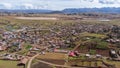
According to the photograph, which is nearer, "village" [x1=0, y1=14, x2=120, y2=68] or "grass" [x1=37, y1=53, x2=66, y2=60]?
"village" [x1=0, y1=14, x2=120, y2=68]

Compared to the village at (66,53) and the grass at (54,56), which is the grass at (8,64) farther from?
the grass at (54,56)

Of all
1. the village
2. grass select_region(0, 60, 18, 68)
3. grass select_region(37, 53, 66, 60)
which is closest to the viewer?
grass select_region(0, 60, 18, 68)

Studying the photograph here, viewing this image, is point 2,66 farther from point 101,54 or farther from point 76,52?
point 101,54

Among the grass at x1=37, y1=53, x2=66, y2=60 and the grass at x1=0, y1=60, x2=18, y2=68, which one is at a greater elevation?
the grass at x1=0, y1=60, x2=18, y2=68

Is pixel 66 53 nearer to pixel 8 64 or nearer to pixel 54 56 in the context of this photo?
pixel 54 56

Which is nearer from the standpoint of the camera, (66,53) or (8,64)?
(8,64)

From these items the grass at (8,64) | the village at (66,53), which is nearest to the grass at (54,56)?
the village at (66,53)

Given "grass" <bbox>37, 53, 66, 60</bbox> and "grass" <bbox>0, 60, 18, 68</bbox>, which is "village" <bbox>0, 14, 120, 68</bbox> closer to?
"grass" <bbox>37, 53, 66, 60</bbox>

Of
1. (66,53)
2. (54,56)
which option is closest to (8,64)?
(54,56)

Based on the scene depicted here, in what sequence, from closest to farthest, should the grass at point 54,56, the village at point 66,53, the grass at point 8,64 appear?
the grass at point 8,64, the village at point 66,53, the grass at point 54,56

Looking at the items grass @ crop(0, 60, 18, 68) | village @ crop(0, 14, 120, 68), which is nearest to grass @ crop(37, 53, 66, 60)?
village @ crop(0, 14, 120, 68)

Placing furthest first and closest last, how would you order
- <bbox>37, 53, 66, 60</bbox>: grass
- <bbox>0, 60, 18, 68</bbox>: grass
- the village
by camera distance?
<bbox>37, 53, 66, 60</bbox>: grass
the village
<bbox>0, 60, 18, 68</bbox>: grass

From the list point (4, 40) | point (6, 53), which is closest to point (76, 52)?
point (6, 53)
